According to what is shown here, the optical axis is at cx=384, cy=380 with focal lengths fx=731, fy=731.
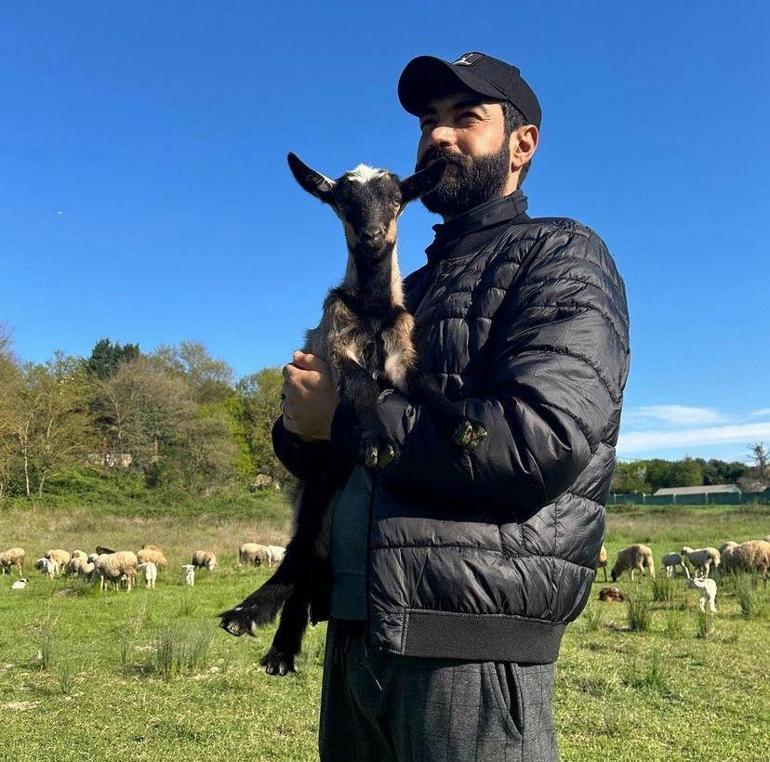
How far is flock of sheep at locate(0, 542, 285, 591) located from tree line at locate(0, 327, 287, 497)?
571 inches

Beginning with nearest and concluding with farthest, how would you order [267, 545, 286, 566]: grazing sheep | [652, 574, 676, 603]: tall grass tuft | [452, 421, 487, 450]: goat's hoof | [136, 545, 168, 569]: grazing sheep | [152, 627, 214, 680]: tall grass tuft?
[452, 421, 487, 450]: goat's hoof, [152, 627, 214, 680]: tall grass tuft, [652, 574, 676, 603]: tall grass tuft, [136, 545, 168, 569]: grazing sheep, [267, 545, 286, 566]: grazing sheep

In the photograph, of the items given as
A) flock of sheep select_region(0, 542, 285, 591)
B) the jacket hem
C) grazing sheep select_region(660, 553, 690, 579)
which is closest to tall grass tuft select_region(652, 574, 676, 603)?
grazing sheep select_region(660, 553, 690, 579)

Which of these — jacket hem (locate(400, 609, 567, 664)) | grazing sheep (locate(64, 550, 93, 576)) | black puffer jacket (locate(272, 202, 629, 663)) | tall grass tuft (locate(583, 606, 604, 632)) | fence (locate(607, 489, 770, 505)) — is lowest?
fence (locate(607, 489, 770, 505))

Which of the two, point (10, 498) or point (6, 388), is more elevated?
point (6, 388)

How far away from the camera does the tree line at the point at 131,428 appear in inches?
1352

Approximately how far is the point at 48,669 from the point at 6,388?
2751cm

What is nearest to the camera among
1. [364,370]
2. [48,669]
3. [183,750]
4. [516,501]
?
[516,501]

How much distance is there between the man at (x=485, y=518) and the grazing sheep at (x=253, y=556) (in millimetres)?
17289

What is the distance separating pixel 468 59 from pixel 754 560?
1447 centimetres

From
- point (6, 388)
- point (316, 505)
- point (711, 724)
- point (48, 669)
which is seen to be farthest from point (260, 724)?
point (6, 388)

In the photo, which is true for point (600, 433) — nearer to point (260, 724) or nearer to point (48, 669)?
point (260, 724)

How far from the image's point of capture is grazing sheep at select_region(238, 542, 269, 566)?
61.9 ft

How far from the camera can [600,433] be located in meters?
1.78

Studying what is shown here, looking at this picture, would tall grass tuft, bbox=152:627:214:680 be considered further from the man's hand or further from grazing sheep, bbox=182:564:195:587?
grazing sheep, bbox=182:564:195:587
